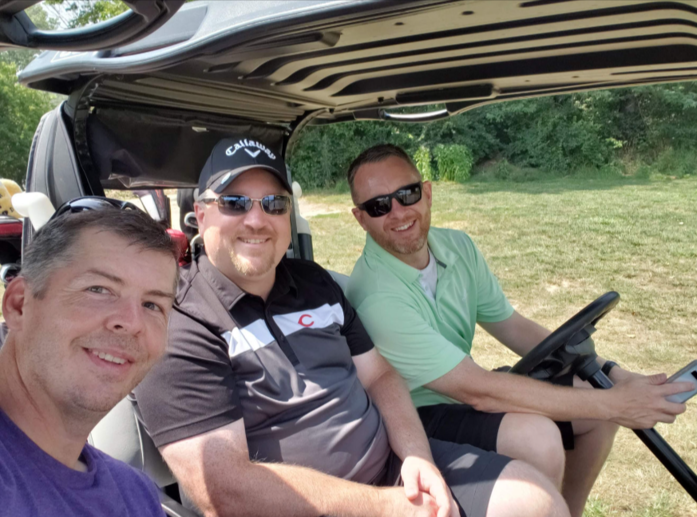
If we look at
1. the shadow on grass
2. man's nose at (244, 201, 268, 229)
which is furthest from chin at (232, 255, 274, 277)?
the shadow on grass

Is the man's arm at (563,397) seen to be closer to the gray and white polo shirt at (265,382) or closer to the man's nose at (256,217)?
the gray and white polo shirt at (265,382)

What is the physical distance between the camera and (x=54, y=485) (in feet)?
3.47

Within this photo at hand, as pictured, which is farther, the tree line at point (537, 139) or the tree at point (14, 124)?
the tree at point (14, 124)

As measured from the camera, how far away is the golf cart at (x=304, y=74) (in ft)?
4.15

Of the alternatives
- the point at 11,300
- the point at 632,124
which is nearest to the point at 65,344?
the point at 11,300

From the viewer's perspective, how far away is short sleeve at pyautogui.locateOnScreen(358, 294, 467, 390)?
6.56 ft

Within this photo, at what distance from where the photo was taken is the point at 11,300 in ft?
3.81

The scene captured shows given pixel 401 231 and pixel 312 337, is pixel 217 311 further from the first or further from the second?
pixel 401 231

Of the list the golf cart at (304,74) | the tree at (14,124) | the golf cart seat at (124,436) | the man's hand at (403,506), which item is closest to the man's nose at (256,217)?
the golf cart at (304,74)

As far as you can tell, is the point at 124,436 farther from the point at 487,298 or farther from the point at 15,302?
the point at 487,298

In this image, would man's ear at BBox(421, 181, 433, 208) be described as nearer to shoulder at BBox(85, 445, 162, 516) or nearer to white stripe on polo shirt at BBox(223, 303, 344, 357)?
white stripe on polo shirt at BBox(223, 303, 344, 357)

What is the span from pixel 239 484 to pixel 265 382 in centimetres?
27

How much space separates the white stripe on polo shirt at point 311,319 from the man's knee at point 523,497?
66 centimetres

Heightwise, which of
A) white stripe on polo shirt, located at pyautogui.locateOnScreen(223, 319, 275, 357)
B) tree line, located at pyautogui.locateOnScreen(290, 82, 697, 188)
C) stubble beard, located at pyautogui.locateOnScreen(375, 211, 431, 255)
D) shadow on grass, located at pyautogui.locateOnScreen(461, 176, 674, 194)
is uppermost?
stubble beard, located at pyautogui.locateOnScreen(375, 211, 431, 255)
